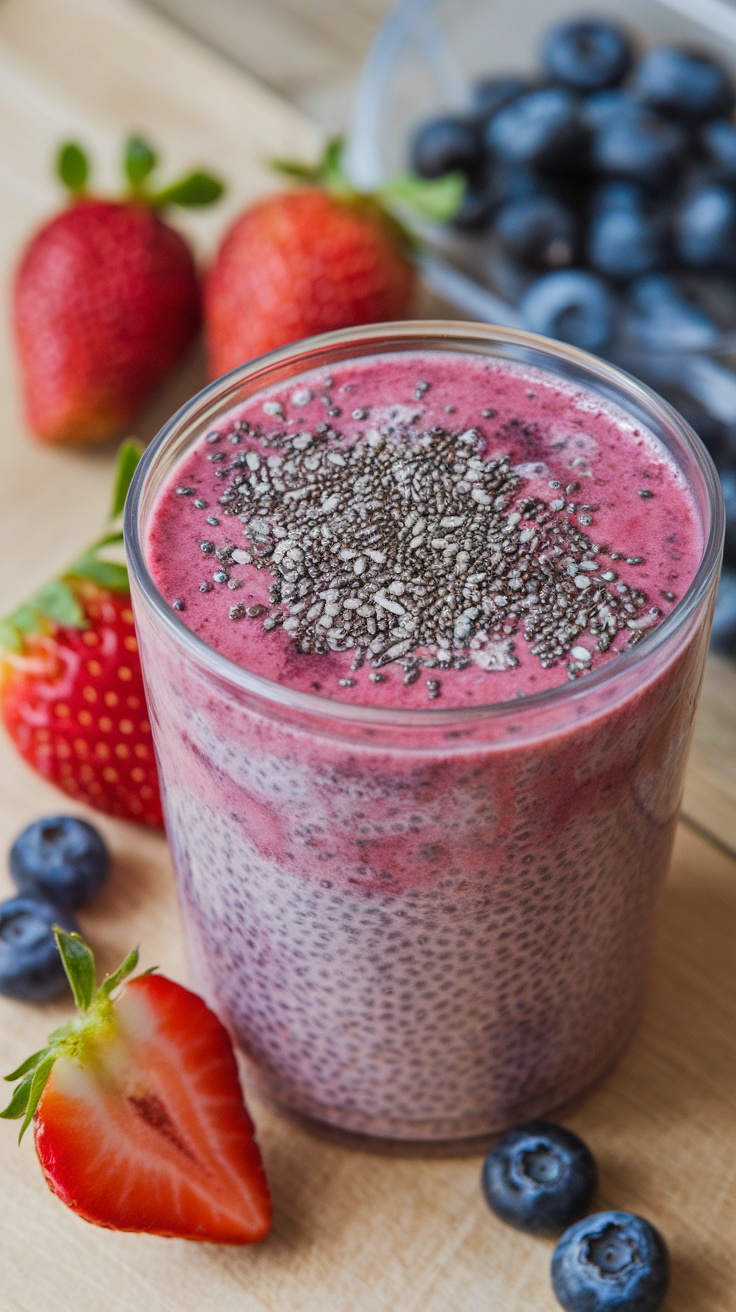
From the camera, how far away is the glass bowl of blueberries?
6.88 ft

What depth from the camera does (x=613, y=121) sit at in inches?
88.3

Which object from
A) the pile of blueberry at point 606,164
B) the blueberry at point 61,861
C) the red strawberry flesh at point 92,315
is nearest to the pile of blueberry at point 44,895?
the blueberry at point 61,861

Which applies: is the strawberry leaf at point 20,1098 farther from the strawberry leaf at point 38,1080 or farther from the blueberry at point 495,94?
the blueberry at point 495,94

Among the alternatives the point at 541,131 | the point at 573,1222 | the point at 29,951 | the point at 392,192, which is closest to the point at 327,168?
the point at 392,192

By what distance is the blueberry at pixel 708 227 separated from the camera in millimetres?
2137

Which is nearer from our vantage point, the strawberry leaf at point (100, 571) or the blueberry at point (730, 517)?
the strawberry leaf at point (100, 571)

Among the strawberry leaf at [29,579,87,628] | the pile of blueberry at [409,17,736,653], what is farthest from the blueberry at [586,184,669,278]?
the strawberry leaf at [29,579,87,628]

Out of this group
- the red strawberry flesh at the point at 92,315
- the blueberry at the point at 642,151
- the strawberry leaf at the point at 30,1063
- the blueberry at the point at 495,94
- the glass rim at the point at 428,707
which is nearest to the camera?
the glass rim at the point at 428,707

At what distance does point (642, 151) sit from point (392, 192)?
47cm

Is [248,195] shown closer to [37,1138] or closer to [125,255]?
[125,255]

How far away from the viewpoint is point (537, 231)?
2.15m

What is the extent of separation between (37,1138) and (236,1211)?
174 mm

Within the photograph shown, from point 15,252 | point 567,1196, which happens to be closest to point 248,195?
point 15,252

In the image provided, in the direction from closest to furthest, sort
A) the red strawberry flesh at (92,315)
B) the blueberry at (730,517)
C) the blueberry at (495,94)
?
1. the blueberry at (730,517)
2. the red strawberry flesh at (92,315)
3. the blueberry at (495,94)
